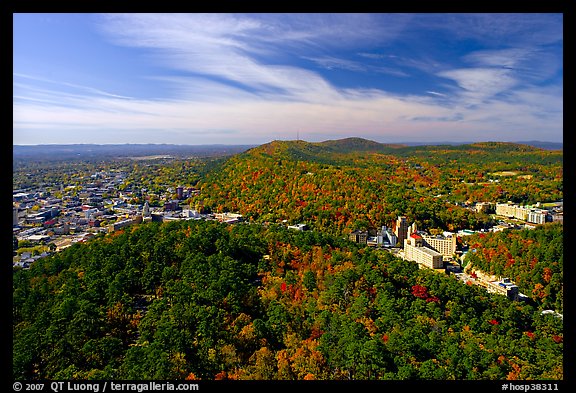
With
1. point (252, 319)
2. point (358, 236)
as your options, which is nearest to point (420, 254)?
point (358, 236)

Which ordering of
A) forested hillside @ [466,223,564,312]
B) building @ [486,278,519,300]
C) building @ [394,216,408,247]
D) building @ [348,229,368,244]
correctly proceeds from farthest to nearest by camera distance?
building @ [394,216,408,247] → building @ [348,229,368,244] → building @ [486,278,519,300] → forested hillside @ [466,223,564,312]

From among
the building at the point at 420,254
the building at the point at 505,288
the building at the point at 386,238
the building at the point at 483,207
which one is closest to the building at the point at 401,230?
the building at the point at 386,238

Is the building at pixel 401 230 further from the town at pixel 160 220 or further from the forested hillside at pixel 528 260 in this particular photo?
the forested hillside at pixel 528 260

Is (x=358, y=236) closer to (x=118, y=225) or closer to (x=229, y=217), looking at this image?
(x=229, y=217)

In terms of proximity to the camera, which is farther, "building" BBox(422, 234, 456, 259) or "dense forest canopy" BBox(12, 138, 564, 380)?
"building" BBox(422, 234, 456, 259)

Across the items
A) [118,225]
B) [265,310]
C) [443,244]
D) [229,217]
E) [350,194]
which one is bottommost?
[443,244]

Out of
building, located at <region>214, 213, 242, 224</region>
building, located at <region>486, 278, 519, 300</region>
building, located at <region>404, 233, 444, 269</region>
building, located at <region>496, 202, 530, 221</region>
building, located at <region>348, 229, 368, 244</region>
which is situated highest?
building, located at <region>214, 213, 242, 224</region>

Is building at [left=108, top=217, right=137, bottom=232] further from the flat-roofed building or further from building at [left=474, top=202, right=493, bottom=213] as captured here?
building at [left=474, top=202, right=493, bottom=213]

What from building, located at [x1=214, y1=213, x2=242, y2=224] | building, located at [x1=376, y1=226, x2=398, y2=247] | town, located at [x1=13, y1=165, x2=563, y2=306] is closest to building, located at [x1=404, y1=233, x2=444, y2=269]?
town, located at [x1=13, y1=165, x2=563, y2=306]
